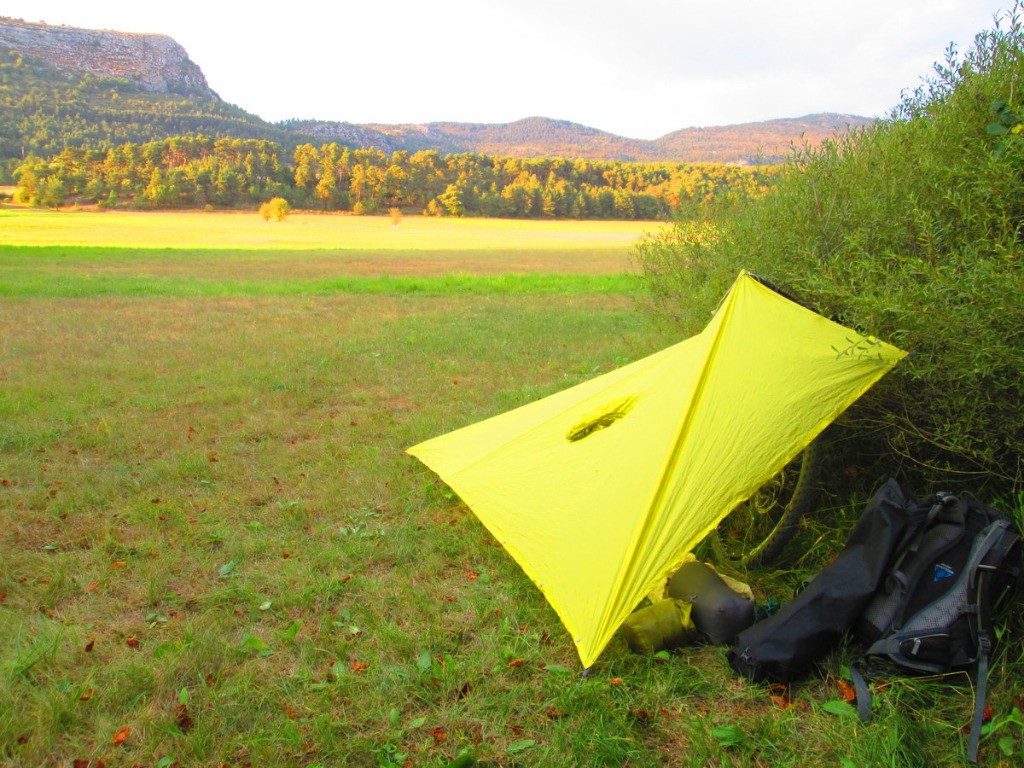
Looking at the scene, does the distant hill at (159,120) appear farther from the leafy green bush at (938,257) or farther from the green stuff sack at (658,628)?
the green stuff sack at (658,628)

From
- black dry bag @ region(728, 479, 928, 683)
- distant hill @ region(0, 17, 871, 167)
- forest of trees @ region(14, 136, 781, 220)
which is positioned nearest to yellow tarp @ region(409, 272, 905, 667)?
black dry bag @ region(728, 479, 928, 683)

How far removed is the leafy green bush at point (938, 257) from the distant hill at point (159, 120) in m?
73.2

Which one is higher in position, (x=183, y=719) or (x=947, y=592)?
(x=947, y=592)

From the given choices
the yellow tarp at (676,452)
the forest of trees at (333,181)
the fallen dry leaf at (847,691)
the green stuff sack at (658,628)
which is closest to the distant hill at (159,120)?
the forest of trees at (333,181)

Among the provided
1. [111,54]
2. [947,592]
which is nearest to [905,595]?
[947,592]

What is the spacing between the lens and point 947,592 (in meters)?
2.87

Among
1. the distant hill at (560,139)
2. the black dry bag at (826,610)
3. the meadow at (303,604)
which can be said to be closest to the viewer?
the meadow at (303,604)

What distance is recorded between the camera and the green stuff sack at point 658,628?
131 inches

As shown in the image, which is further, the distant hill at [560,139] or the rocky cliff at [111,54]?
the rocky cliff at [111,54]

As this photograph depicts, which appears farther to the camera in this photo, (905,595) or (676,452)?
(676,452)

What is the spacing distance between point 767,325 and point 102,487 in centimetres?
534

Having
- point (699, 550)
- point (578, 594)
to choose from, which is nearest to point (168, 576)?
point (578, 594)

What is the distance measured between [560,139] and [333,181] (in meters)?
121

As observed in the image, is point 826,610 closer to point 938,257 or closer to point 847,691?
point 847,691
